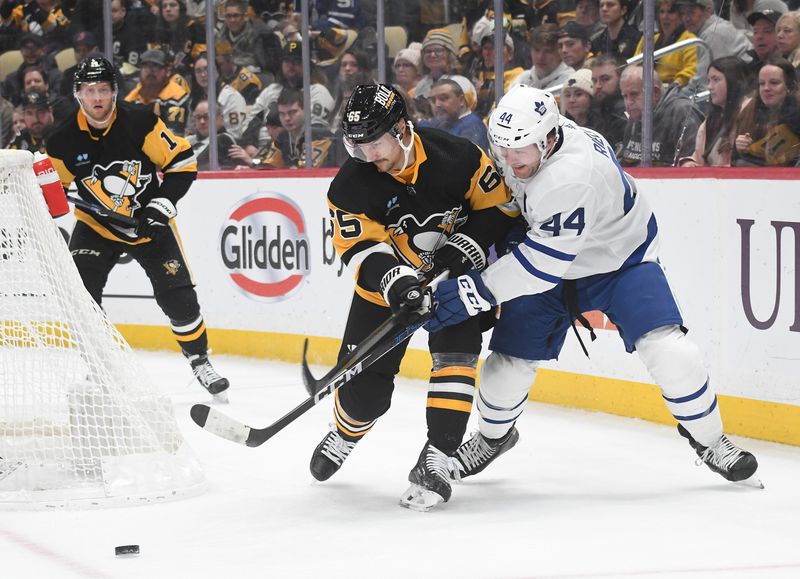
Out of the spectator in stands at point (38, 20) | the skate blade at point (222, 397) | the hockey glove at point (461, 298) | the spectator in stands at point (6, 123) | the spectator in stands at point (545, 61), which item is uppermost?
the spectator in stands at point (545, 61)

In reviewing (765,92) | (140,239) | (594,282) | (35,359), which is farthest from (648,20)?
(35,359)

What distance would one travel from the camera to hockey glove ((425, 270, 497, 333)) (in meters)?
2.89

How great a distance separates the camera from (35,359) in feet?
10.7

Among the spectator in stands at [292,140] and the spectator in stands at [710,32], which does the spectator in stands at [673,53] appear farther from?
the spectator in stands at [292,140]

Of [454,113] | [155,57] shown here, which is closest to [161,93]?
[155,57]

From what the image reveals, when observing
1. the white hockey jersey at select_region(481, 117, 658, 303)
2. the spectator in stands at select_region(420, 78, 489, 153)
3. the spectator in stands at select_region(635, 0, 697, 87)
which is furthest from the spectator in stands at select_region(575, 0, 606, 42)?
the white hockey jersey at select_region(481, 117, 658, 303)

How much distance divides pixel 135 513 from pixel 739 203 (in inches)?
83.9

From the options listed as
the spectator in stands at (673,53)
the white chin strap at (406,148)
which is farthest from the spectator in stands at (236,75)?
the white chin strap at (406,148)

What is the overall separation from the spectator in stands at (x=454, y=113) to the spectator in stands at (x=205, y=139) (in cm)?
135

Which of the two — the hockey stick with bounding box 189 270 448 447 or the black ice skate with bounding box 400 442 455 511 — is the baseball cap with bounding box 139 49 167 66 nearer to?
the hockey stick with bounding box 189 270 448 447

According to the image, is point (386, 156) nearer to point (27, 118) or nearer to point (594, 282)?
point (594, 282)

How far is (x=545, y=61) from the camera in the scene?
484cm

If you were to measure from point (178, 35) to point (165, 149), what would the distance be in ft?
7.03

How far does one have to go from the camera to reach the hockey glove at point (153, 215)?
179 inches
